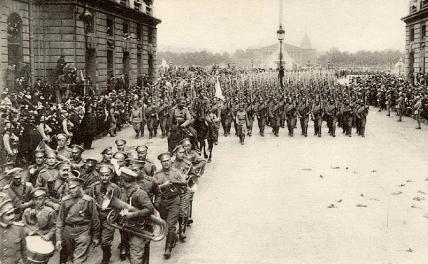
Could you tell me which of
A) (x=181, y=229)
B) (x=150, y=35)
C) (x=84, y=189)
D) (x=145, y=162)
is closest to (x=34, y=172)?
(x=84, y=189)

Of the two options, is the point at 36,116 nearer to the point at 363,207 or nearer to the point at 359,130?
the point at 363,207

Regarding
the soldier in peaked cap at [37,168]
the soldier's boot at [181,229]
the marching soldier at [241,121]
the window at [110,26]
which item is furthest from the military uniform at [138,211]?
the window at [110,26]

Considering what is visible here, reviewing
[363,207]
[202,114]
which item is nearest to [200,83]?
[202,114]

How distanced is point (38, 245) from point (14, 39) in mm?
18066

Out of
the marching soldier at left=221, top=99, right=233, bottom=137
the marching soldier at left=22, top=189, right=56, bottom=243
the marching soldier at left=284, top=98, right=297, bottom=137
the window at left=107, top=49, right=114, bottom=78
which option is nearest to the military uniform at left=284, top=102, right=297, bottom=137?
the marching soldier at left=284, top=98, right=297, bottom=137

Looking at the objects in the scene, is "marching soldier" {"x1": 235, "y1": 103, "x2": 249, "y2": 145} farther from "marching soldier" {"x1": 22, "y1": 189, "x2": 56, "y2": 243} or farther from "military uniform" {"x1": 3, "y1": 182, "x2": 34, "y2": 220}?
"marching soldier" {"x1": 22, "y1": 189, "x2": 56, "y2": 243}

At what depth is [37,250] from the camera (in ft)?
21.5

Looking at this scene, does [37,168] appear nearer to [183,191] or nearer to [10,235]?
[183,191]

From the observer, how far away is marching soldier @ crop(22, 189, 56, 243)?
750 centimetres

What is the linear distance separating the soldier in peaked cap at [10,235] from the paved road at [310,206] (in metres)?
2.18

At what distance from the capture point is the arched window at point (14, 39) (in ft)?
72.7

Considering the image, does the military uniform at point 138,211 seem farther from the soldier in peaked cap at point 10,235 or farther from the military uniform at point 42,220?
the soldier in peaked cap at point 10,235

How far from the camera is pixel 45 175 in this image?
920 centimetres

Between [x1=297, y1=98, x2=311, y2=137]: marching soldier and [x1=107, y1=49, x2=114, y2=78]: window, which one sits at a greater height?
[x1=107, y1=49, x2=114, y2=78]: window
